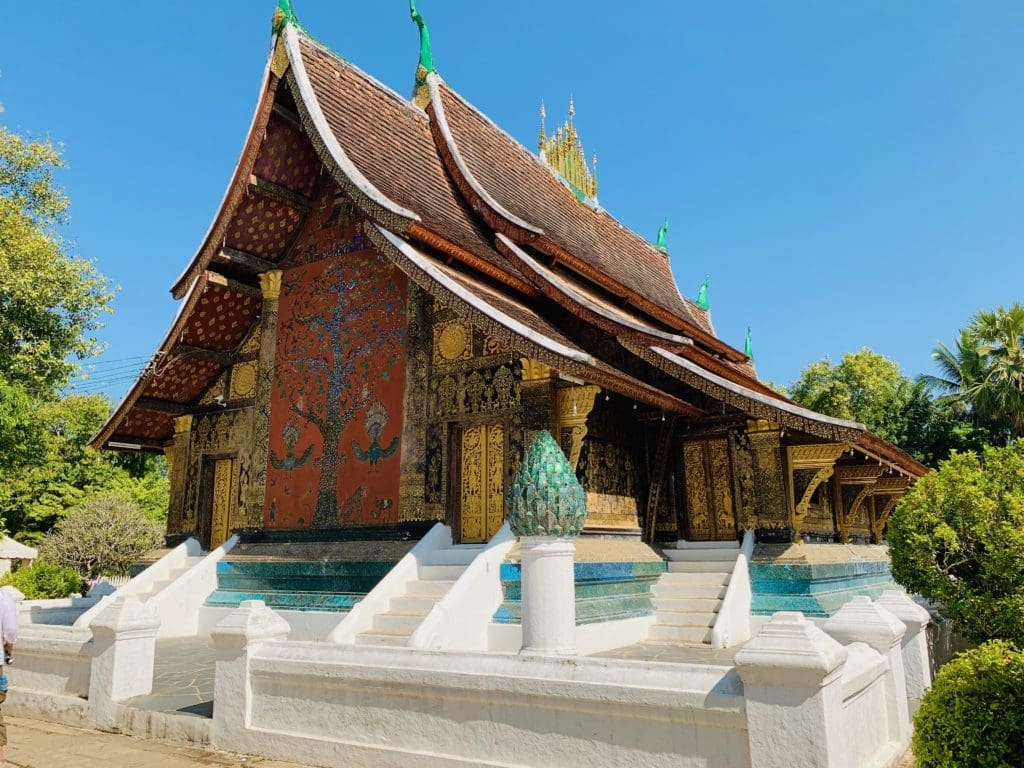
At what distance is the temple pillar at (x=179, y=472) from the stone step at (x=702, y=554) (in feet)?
22.5

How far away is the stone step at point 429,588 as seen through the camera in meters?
7.14

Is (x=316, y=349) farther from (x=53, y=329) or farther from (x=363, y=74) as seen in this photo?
(x=53, y=329)

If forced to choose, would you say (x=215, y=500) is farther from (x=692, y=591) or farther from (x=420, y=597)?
(x=692, y=591)

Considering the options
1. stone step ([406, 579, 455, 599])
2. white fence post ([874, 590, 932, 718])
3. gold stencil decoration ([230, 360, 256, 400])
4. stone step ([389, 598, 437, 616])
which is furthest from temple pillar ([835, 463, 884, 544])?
gold stencil decoration ([230, 360, 256, 400])

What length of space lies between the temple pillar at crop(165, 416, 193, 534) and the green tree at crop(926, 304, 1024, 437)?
836 inches

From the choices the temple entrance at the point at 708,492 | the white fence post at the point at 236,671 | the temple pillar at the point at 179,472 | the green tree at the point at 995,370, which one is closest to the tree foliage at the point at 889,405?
the green tree at the point at 995,370

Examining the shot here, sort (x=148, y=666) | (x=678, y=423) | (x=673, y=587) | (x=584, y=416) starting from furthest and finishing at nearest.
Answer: (x=678, y=423)
(x=673, y=587)
(x=584, y=416)
(x=148, y=666)

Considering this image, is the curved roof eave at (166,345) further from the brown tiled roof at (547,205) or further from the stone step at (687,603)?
the stone step at (687,603)

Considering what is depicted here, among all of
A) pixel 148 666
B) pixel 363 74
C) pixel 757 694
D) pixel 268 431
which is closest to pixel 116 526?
pixel 268 431

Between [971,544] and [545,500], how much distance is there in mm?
2697

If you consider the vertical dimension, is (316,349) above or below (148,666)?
above

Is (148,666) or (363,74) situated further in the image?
(363,74)

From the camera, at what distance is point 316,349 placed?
9906mm

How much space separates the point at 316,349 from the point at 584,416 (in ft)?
13.1
